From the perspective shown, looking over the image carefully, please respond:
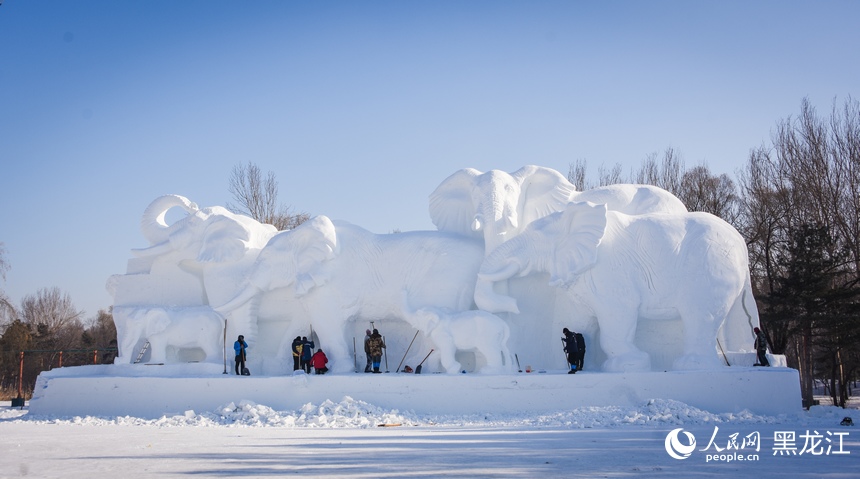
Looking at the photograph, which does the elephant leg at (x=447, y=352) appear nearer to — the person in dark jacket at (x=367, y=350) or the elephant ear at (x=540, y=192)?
the person in dark jacket at (x=367, y=350)

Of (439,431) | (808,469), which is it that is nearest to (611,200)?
(439,431)

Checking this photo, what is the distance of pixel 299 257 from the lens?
13.7 meters

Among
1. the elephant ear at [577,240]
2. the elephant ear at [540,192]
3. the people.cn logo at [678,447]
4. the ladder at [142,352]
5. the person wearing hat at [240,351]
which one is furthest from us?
the ladder at [142,352]

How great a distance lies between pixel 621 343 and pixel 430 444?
5.37 m

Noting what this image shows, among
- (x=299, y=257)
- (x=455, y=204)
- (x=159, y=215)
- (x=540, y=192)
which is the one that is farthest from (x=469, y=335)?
(x=159, y=215)

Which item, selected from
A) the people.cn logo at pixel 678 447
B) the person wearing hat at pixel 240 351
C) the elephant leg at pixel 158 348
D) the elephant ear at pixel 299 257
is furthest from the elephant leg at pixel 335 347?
the people.cn logo at pixel 678 447

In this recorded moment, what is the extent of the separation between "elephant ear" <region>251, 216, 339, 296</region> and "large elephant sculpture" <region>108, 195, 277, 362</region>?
1.92 ft

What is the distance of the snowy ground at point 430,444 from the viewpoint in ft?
19.3

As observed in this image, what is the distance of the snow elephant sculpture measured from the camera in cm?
1384

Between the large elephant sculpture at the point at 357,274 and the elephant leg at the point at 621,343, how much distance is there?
7.97ft

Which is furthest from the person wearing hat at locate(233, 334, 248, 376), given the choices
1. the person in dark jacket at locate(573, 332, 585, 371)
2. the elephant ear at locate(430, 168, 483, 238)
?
the person in dark jacket at locate(573, 332, 585, 371)

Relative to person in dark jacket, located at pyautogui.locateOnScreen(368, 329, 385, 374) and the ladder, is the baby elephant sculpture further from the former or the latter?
the ladder

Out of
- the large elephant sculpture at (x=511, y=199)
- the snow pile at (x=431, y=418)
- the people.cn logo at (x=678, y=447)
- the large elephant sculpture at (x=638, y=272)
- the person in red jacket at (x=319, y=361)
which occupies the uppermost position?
the large elephant sculpture at (x=511, y=199)

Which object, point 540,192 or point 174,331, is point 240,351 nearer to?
point 174,331
